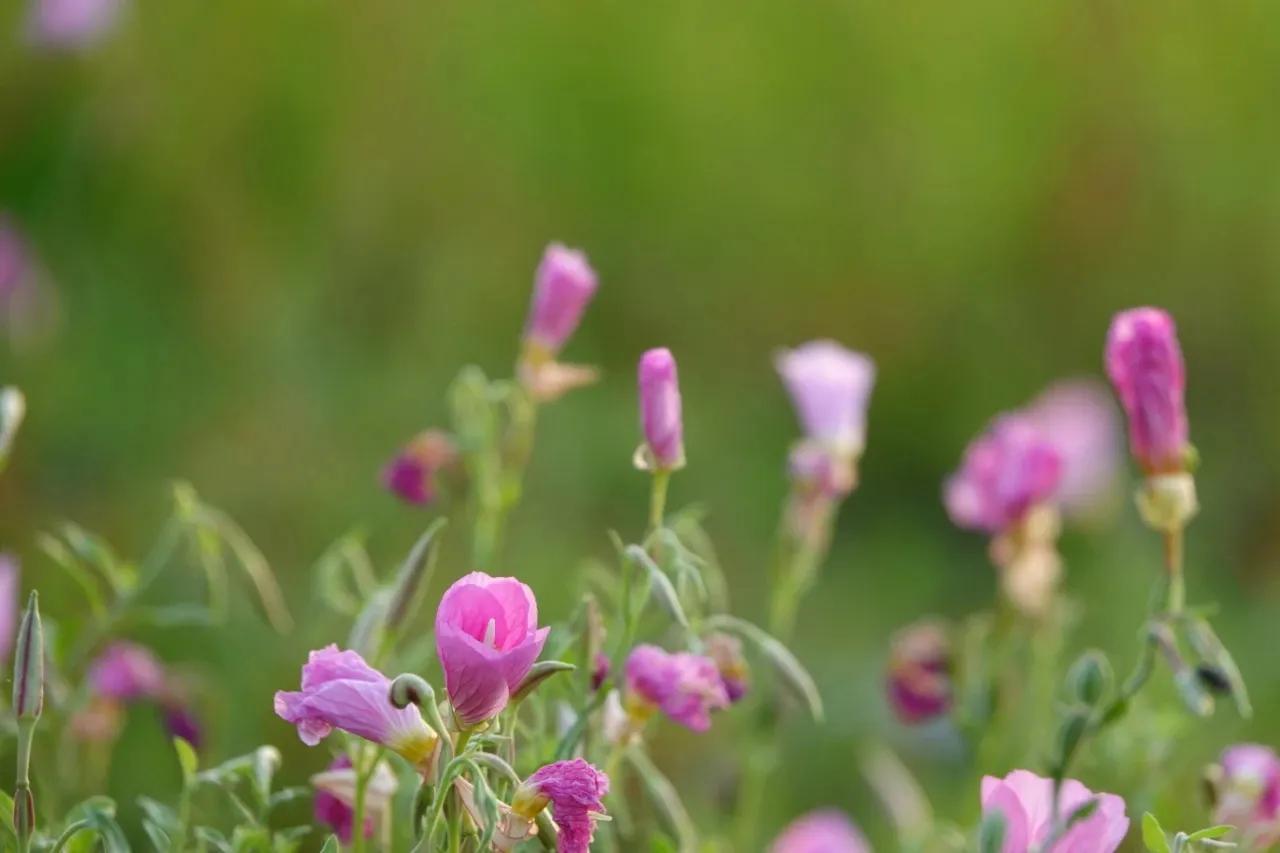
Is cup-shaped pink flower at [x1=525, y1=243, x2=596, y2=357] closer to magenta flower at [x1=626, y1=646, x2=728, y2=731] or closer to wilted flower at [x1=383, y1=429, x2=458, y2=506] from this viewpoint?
wilted flower at [x1=383, y1=429, x2=458, y2=506]

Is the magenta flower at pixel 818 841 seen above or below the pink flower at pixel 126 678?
below

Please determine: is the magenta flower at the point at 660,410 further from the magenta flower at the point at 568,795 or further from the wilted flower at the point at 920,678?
the wilted flower at the point at 920,678

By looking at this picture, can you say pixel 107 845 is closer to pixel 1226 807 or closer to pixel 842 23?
pixel 1226 807

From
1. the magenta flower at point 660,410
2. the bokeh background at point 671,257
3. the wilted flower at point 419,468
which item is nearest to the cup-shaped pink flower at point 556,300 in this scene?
the wilted flower at point 419,468

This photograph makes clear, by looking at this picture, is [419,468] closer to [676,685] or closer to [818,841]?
[676,685]

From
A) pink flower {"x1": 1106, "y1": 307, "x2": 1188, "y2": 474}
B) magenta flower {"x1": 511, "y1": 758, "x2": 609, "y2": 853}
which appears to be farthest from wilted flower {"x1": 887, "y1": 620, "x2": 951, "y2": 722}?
magenta flower {"x1": 511, "y1": 758, "x2": 609, "y2": 853}

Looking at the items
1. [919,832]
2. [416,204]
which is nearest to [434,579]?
[416,204]
